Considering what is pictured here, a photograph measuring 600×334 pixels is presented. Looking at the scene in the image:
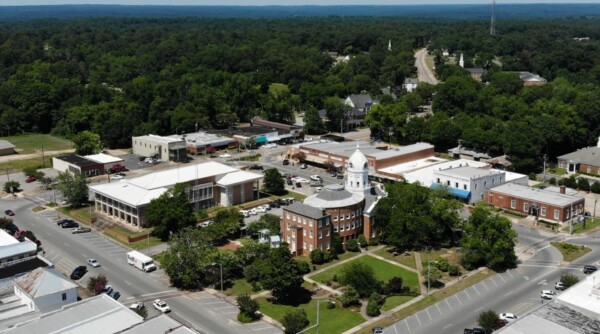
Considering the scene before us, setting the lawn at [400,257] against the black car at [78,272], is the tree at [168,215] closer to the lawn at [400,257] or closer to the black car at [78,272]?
the black car at [78,272]

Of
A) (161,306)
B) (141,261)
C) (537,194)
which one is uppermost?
(537,194)

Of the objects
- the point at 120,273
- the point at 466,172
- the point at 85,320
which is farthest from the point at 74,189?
the point at 466,172

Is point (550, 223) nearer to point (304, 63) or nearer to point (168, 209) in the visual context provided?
point (168, 209)

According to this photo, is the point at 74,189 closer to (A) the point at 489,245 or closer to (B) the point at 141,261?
(B) the point at 141,261

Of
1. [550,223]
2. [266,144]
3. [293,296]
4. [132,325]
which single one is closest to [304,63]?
[266,144]

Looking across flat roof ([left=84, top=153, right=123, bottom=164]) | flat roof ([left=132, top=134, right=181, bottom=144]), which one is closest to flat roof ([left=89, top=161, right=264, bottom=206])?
flat roof ([left=84, top=153, right=123, bottom=164])
